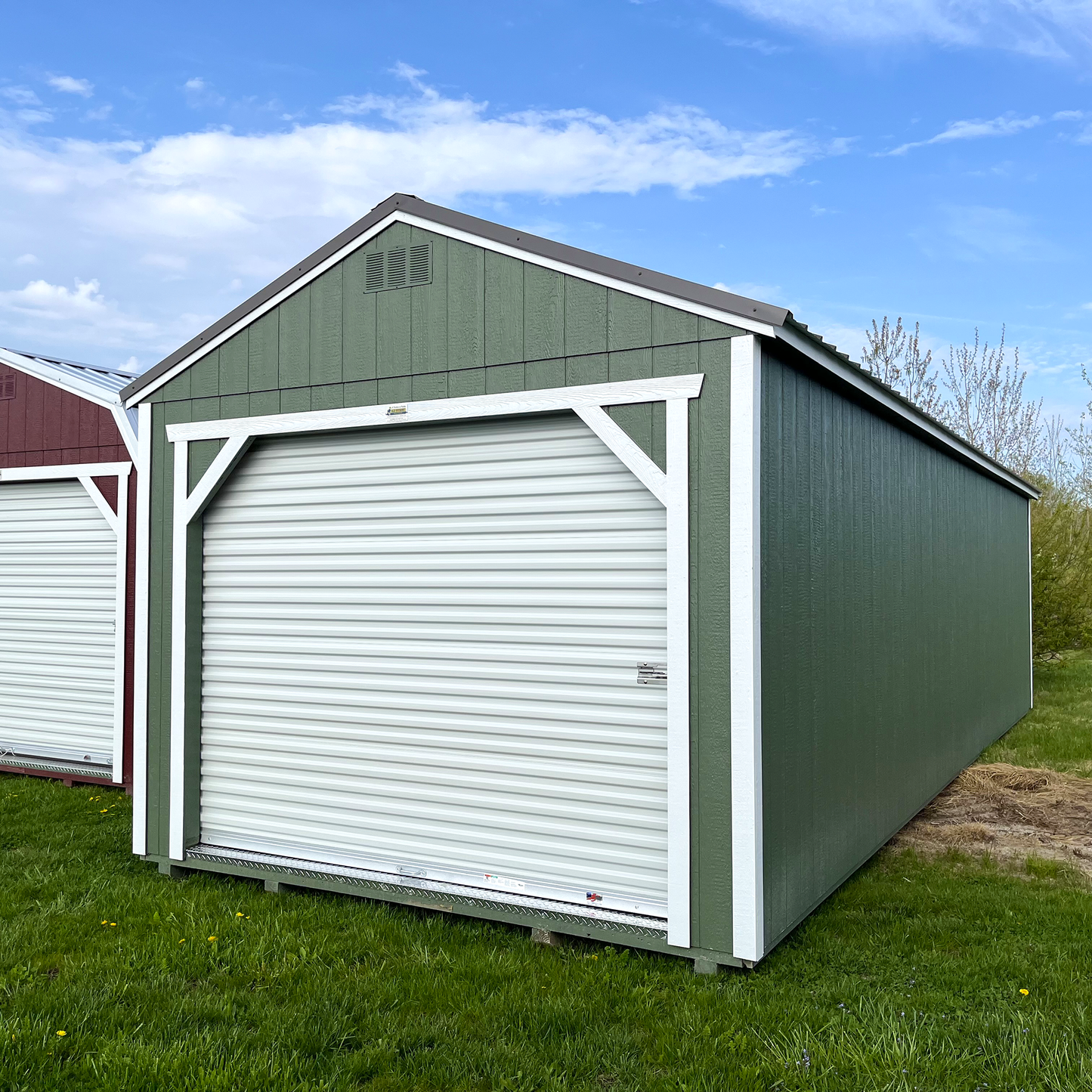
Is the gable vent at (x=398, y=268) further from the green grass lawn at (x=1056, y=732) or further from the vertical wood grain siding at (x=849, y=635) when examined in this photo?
the green grass lawn at (x=1056, y=732)

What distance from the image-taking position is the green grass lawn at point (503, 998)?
309 cm

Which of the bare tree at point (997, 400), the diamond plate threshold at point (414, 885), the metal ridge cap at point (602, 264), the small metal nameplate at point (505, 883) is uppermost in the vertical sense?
the bare tree at point (997, 400)

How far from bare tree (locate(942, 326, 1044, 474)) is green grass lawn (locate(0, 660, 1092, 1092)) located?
19.5 m

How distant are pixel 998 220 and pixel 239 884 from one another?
18.9 metres

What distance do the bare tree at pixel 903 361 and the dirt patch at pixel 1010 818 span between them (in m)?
14.4

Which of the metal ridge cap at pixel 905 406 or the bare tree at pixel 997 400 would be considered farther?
the bare tree at pixel 997 400

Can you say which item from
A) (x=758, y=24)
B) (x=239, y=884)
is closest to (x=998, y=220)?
(x=758, y=24)

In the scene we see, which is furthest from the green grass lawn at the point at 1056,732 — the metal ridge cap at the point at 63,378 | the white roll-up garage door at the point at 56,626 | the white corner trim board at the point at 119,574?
the metal ridge cap at the point at 63,378

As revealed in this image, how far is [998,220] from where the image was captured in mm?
18672

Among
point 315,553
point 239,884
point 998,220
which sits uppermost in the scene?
point 998,220

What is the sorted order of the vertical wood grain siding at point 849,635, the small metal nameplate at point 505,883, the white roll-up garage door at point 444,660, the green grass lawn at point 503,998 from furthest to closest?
the small metal nameplate at point 505,883 → the white roll-up garage door at point 444,660 → the vertical wood grain siding at point 849,635 → the green grass lawn at point 503,998

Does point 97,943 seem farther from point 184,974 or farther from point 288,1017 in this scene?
point 288,1017

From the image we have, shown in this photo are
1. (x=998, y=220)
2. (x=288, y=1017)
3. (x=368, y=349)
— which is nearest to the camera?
(x=288, y=1017)

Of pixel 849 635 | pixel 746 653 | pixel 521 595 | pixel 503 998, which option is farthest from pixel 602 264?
pixel 503 998
